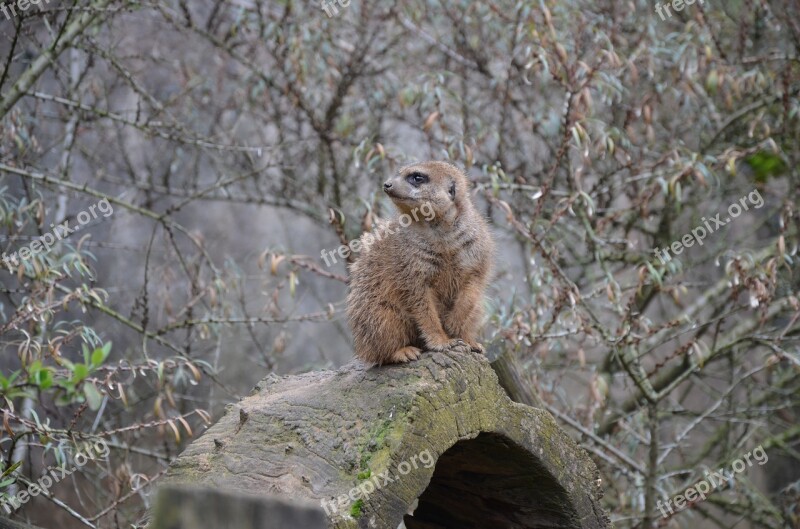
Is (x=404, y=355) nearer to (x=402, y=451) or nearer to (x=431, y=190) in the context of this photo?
(x=402, y=451)

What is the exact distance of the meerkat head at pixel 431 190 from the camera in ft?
11.0

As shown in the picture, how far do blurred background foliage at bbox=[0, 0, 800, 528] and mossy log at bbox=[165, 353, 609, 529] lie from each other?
3.48ft

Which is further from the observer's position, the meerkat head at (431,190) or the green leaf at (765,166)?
the green leaf at (765,166)

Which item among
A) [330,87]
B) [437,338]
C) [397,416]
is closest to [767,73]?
[330,87]

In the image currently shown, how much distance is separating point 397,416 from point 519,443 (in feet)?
1.81

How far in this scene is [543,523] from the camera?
306cm

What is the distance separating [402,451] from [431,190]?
4.37 ft

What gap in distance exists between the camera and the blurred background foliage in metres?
4.50
